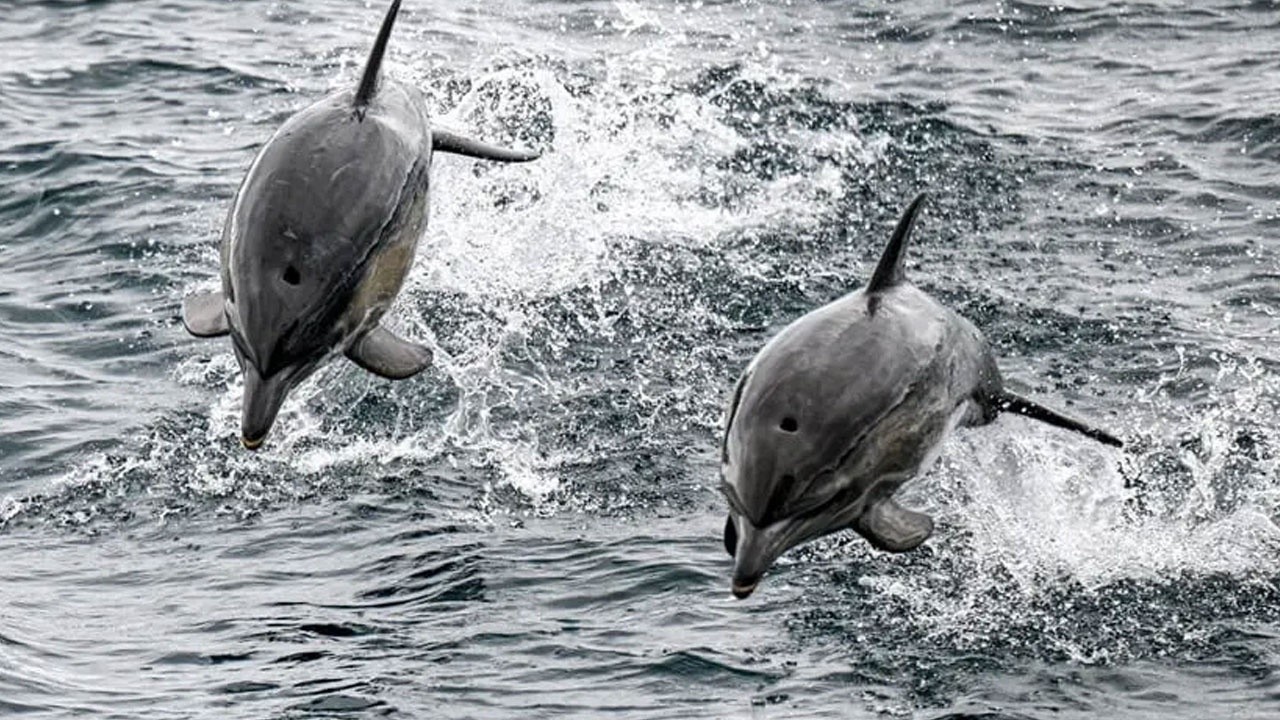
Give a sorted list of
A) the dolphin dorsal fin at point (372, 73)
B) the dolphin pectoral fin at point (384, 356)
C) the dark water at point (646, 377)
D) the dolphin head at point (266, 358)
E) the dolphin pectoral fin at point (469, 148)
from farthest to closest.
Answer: the dark water at point (646, 377) → the dolphin pectoral fin at point (469, 148) → the dolphin dorsal fin at point (372, 73) → the dolphin pectoral fin at point (384, 356) → the dolphin head at point (266, 358)

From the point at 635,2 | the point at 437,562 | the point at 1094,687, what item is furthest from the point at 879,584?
the point at 635,2

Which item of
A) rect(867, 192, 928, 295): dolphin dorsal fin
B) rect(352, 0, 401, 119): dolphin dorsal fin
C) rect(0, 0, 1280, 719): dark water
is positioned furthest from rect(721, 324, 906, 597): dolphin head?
rect(0, 0, 1280, 719): dark water

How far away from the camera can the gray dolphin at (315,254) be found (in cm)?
1027

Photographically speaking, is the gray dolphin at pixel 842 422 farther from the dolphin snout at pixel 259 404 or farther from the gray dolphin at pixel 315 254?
the dolphin snout at pixel 259 404

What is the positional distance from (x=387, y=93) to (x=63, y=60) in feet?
49.8

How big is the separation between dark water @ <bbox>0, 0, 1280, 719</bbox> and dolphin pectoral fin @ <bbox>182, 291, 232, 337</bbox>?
2.75m

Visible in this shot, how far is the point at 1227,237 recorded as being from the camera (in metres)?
19.8

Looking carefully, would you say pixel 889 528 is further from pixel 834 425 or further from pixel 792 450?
pixel 792 450

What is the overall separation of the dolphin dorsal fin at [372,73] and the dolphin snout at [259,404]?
1.62 metres

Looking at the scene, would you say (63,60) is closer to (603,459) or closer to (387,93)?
(603,459)

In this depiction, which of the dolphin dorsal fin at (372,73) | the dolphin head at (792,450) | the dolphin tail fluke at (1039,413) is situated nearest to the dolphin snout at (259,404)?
the dolphin dorsal fin at (372,73)

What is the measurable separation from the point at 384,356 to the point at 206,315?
2.80 ft

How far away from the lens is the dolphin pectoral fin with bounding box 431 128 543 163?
1233 cm

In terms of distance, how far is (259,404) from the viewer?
10.3 meters
